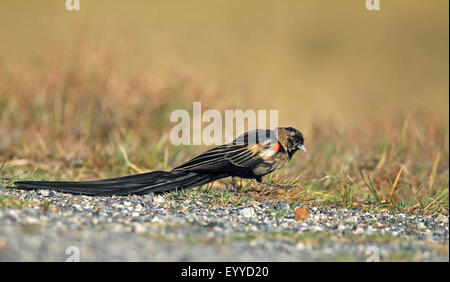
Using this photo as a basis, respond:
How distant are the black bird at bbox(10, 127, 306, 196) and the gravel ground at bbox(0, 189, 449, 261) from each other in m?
0.12

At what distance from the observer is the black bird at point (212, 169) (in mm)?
5391

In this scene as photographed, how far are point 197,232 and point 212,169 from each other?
1.50m

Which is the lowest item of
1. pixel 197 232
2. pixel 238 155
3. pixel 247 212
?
pixel 247 212

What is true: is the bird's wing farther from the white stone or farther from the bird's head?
the white stone

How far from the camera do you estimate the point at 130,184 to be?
5523mm

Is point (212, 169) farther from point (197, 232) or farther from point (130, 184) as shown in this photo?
point (197, 232)

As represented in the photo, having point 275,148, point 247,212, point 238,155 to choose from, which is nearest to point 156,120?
point 238,155

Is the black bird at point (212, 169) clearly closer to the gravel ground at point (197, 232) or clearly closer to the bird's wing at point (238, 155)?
the bird's wing at point (238, 155)

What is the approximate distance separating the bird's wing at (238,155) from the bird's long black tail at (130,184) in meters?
0.12

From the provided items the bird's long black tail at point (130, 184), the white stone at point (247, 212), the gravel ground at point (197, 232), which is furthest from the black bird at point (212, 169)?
the white stone at point (247, 212)

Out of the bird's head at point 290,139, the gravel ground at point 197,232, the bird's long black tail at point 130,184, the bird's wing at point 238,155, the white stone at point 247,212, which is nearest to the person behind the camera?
the gravel ground at point 197,232

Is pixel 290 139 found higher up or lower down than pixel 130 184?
higher up

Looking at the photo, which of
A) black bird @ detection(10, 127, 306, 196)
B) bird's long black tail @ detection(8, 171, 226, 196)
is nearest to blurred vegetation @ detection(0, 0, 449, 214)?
black bird @ detection(10, 127, 306, 196)
